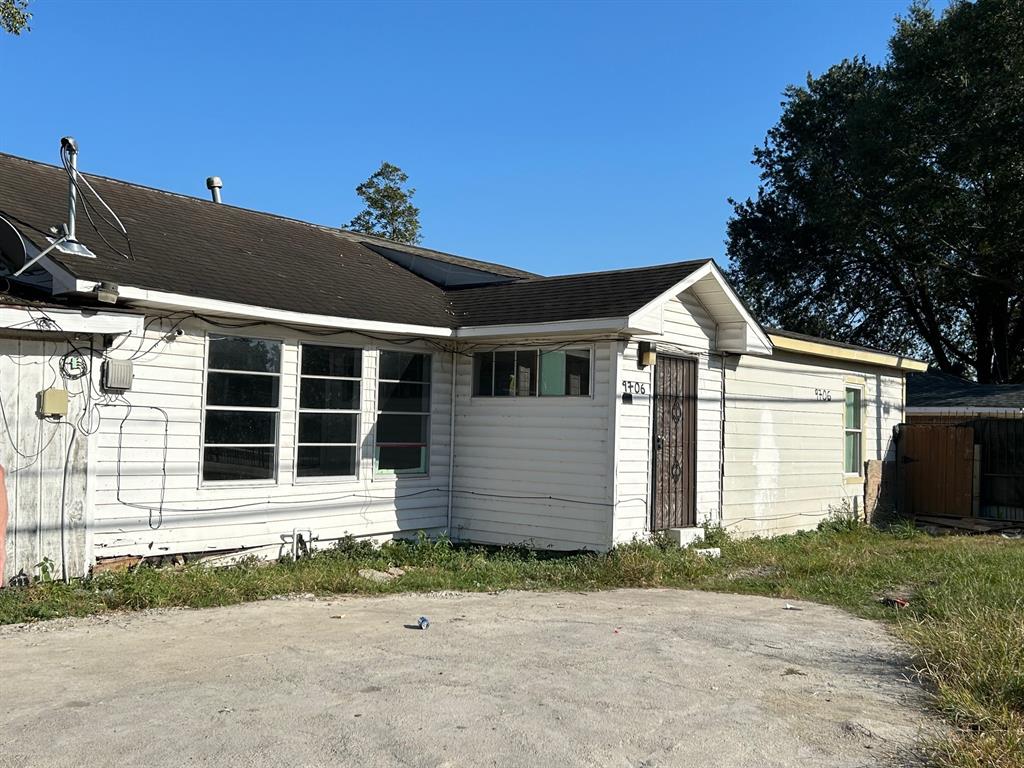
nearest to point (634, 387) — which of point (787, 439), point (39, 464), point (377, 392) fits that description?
point (377, 392)

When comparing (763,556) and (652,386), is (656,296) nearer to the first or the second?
(652,386)

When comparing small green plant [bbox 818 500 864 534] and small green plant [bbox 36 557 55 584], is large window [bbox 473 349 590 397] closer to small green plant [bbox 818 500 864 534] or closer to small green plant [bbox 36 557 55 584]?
small green plant [bbox 36 557 55 584]

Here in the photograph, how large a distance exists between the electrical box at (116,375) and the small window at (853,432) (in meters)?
11.6

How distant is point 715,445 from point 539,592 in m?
4.38

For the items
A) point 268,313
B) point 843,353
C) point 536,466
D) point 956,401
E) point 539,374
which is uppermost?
point 843,353

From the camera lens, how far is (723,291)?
11.6 meters

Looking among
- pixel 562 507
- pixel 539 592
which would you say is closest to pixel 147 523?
pixel 539 592

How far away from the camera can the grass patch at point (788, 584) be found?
205 inches

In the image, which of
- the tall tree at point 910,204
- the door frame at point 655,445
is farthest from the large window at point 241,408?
the tall tree at point 910,204

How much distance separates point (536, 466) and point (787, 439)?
479 centimetres

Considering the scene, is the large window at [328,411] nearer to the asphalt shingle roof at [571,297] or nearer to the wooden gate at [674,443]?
the asphalt shingle roof at [571,297]

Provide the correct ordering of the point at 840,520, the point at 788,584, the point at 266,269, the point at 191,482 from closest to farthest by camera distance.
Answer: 1. the point at 191,482
2. the point at 788,584
3. the point at 266,269
4. the point at 840,520

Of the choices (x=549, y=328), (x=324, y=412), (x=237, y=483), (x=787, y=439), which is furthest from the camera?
(x=787, y=439)

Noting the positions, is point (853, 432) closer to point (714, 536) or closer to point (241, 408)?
point (714, 536)
